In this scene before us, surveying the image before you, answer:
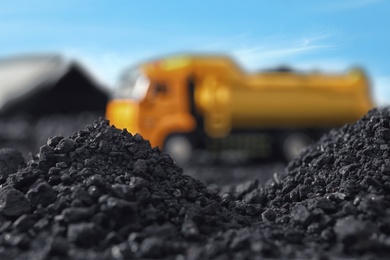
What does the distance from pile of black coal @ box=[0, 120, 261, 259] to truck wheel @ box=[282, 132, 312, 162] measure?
30.1 feet

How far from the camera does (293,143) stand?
13.7 metres

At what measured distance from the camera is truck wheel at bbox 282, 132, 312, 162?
13555 millimetres

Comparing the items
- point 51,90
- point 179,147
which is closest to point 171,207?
point 179,147

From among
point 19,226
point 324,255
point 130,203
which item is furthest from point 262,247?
point 19,226

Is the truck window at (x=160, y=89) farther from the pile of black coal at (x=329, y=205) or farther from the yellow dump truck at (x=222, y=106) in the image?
the pile of black coal at (x=329, y=205)

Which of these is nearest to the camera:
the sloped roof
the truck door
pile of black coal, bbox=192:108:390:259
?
pile of black coal, bbox=192:108:390:259

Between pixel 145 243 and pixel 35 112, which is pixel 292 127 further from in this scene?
pixel 35 112

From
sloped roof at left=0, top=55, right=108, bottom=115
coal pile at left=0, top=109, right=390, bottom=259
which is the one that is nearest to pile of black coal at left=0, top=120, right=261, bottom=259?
coal pile at left=0, top=109, right=390, bottom=259

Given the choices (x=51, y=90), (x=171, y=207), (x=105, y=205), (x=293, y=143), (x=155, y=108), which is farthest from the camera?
(x=51, y=90)

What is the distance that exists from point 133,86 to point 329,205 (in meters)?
9.55

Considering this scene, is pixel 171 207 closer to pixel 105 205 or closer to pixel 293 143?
pixel 105 205

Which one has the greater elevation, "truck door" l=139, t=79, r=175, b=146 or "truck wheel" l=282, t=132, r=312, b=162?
"truck door" l=139, t=79, r=175, b=146

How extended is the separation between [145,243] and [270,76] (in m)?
11.4

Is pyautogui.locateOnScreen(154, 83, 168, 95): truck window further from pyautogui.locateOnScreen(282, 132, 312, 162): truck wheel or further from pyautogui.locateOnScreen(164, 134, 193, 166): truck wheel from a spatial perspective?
pyautogui.locateOnScreen(282, 132, 312, 162): truck wheel
